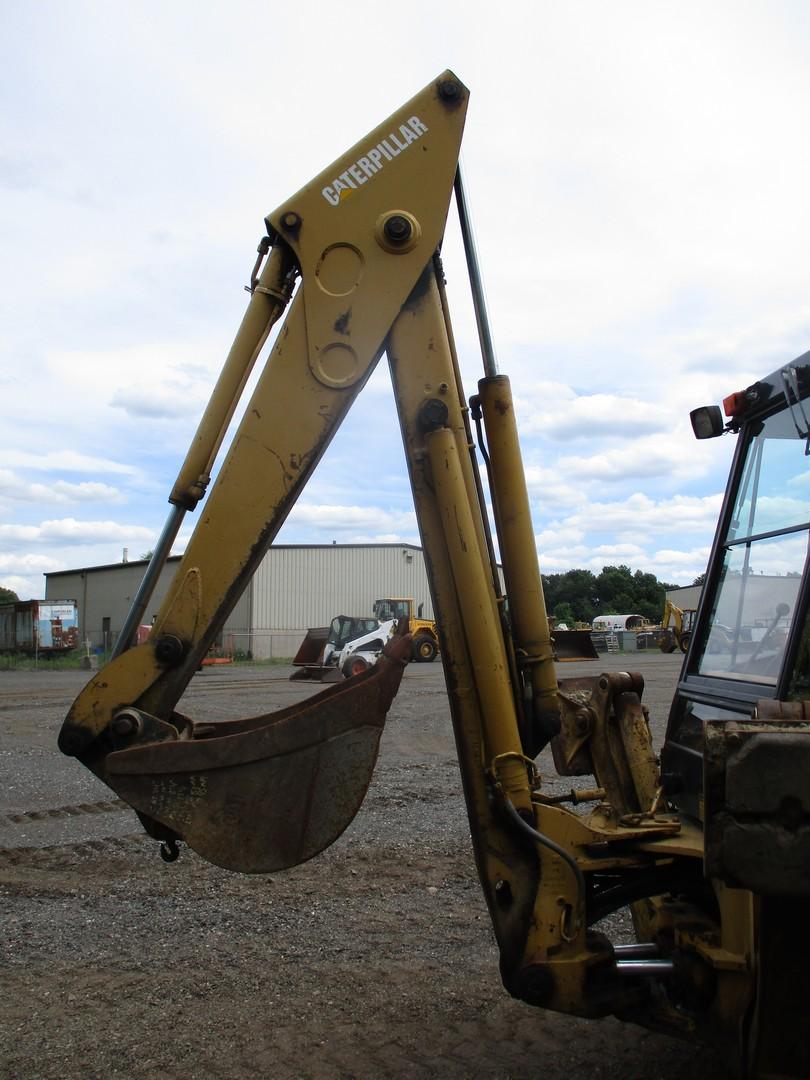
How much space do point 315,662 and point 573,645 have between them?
21570 mm

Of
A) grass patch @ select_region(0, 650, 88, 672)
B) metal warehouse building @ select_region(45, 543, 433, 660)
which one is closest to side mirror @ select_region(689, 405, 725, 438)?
grass patch @ select_region(0, 650, 88, 672)

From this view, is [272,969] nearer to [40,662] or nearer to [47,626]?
[40,662]

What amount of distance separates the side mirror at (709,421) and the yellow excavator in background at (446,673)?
0.21 meters

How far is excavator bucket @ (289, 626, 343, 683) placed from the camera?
2450 centimetres

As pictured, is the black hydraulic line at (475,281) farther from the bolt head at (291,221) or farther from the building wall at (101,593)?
the building wall at (101,593)

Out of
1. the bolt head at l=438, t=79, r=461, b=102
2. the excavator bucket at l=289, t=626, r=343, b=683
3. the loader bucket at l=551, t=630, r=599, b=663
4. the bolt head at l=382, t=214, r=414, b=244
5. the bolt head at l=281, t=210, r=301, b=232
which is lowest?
the excavator bucket at l=289, t=626, r=343, b=683

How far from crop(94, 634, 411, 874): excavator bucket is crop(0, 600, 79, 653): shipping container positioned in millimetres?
38367

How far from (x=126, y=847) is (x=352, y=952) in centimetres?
265

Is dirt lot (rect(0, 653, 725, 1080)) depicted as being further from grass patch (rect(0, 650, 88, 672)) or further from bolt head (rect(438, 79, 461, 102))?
grass patch (rect(0, 650, 88, 672))

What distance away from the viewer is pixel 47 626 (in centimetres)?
3897

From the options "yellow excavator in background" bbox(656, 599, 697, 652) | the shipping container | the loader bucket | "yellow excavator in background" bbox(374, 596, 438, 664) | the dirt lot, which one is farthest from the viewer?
the shipping container

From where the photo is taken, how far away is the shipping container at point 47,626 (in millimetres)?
38906

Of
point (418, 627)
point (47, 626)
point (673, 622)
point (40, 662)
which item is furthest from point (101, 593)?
point (673, 622)

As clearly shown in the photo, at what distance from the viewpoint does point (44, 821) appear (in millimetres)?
7664
